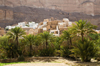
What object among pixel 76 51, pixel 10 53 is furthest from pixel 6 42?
pixel 76 51

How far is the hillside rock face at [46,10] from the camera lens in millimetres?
57969

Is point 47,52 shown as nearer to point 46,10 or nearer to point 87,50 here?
point 87,50

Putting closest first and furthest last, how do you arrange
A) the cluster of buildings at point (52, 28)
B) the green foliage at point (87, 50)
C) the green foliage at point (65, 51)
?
the green foliage at point (87, 50), the green foliage at point (65, 51), the cluster of buildings at point (52, 28)

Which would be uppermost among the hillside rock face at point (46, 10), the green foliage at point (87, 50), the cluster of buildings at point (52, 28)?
the hillside rock face at point (46, 10)

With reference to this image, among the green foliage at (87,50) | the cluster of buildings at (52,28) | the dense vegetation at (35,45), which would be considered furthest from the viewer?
the cluster of buildings at (52,28)

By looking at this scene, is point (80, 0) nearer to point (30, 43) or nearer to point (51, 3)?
point (51, 3)

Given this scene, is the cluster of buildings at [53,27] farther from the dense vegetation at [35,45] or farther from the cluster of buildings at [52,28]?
the dense vegetation at [35,45]

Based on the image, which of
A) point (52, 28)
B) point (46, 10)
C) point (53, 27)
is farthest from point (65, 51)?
point (46, 10)

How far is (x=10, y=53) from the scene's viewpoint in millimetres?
13586

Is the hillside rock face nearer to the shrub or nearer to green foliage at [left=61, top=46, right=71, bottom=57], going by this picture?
the shrub

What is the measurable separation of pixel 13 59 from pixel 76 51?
632 centimetres

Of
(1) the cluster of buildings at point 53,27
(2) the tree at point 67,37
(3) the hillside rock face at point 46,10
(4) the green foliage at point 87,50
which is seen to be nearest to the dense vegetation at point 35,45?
(2) the tree at point 67,37

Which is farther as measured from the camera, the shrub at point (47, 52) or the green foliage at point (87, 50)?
the shrub at point (47, 52)

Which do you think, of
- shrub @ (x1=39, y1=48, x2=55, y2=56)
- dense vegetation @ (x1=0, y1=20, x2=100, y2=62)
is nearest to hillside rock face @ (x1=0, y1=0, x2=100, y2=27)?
dense vegetation @ (x1=0, y1=20, x2=100, y2=62)
